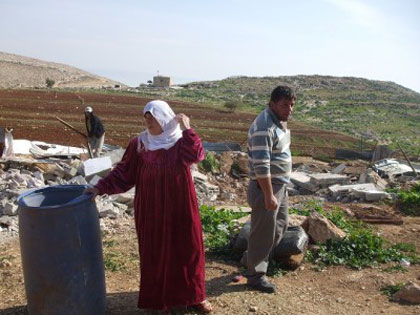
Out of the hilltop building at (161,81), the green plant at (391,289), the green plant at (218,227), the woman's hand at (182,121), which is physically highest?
the hilltop building at (161,81)

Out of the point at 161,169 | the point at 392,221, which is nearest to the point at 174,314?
the point at 161,169

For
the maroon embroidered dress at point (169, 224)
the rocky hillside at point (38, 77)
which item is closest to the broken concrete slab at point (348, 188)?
the maroon embroidered dress at point (169, 224)

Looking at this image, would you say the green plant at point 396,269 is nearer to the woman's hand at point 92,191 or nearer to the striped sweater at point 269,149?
the striped sweater at point 269,149

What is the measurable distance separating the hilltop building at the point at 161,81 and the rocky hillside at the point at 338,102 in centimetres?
227

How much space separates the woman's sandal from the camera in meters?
3.39

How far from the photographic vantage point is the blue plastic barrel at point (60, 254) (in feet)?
9.42

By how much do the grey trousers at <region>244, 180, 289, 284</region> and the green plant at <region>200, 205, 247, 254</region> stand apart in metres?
0.99

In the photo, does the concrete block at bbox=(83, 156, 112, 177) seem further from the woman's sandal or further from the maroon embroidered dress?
the woman's sandal

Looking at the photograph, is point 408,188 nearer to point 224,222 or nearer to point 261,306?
point 224,222

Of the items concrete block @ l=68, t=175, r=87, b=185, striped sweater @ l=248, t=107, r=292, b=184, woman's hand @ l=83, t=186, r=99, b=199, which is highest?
striped sweater @ l=248, t=107, r=292, b=184

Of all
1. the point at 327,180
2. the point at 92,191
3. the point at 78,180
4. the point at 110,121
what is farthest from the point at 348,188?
the point at 110,121

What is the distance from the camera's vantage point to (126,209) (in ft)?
21.7

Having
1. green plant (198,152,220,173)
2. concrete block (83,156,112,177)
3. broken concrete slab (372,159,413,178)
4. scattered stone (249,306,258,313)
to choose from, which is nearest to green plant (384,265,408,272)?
scattered stone (249,306,258,313)

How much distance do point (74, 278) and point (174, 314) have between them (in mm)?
835
